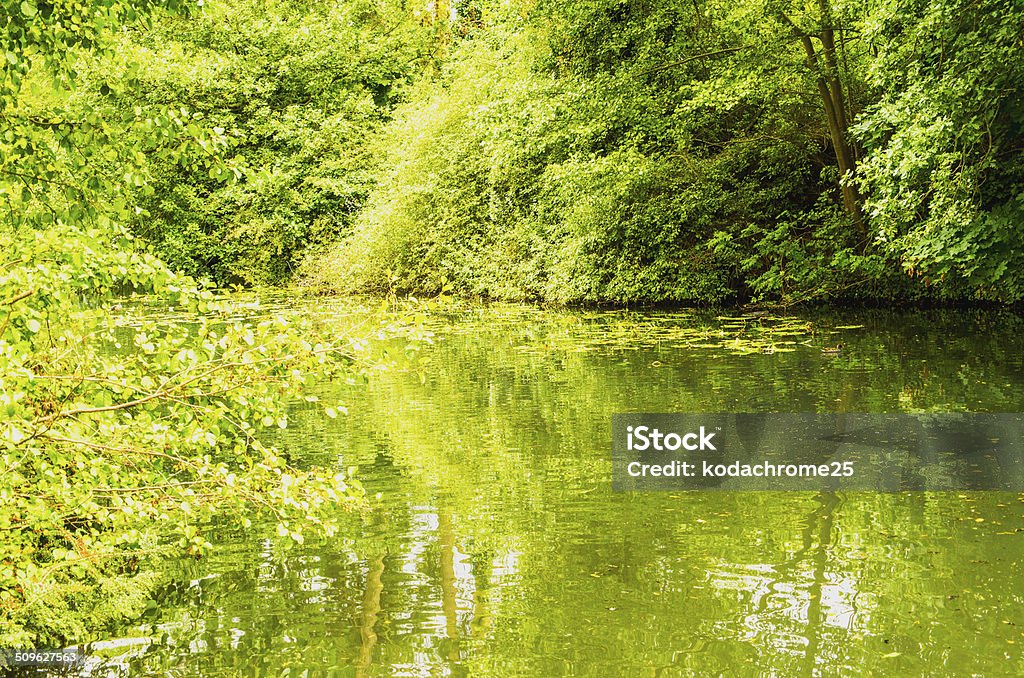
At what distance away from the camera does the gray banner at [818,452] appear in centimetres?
820

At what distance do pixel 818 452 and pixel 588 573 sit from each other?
3.58 metres

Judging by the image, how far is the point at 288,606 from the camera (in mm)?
5938

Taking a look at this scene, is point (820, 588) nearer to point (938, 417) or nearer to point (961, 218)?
point (938, 417)

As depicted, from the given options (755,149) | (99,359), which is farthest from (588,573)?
(755,149)

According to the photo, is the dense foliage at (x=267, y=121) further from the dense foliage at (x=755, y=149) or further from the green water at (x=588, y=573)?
the green water at (x=588, y=573)

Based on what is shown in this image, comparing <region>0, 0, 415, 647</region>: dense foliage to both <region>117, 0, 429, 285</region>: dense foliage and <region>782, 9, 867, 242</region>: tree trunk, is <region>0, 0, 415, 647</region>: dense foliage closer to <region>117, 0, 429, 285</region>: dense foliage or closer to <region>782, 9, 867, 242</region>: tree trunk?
<region>782, 9, 867, 242</region>: tree trunk

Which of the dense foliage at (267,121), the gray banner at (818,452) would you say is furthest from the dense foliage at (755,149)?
the dense foliage at (267,121)

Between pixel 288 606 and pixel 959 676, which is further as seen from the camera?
pixel 288 606

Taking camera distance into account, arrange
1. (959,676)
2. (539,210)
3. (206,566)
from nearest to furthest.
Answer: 1. (959,676)
2. (206,566)
3. (539,210)

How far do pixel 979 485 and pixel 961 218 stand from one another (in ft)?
25.2

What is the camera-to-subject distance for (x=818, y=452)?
907cm

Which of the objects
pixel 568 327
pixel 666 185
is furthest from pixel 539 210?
pixel 568 327

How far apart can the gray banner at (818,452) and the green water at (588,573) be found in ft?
0.97

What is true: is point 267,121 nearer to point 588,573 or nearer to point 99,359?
point 99,359
